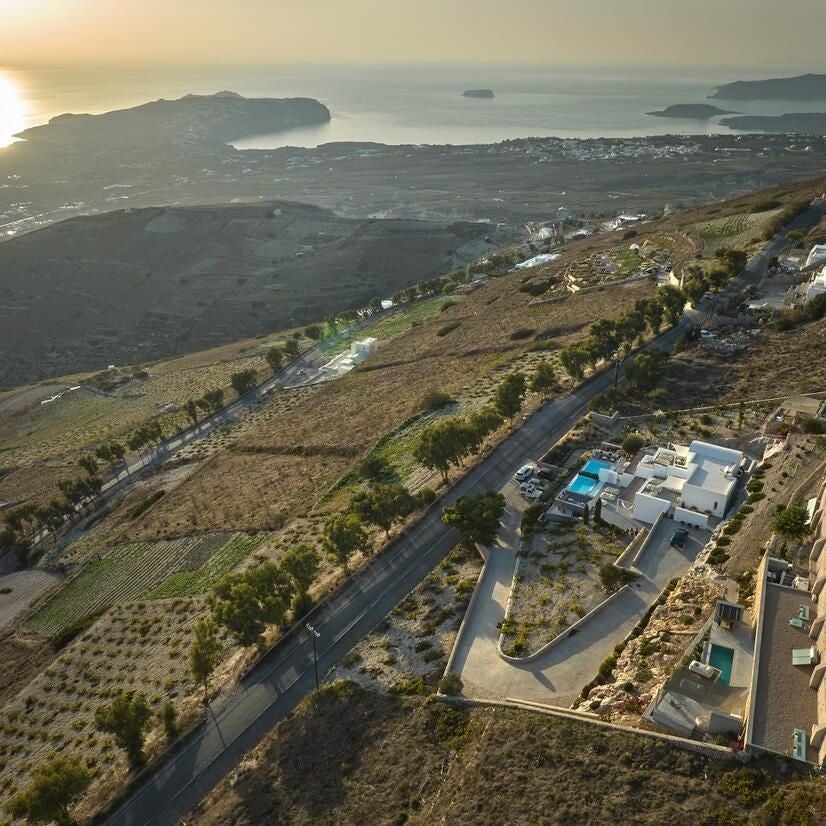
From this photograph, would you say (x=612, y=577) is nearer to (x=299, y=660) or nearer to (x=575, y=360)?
(x=299, y=660)

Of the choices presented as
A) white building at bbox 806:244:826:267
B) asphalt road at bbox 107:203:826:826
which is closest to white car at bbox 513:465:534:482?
asphalt road at bbox 107:203:826:826

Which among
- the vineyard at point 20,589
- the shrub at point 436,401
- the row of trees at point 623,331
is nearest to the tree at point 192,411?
the vineyard at point 20,589

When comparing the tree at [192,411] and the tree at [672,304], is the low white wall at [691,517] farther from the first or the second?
the tree at [192,411]

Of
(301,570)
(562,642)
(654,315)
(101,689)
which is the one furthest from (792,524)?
(101,689)

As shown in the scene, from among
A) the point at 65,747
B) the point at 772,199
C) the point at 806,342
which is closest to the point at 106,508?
the point at 65,747

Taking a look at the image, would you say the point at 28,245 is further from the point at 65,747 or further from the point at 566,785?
the point at 566,785

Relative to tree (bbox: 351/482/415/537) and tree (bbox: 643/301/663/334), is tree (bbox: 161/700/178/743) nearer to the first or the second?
tree (bbox: 351/482/415/537)
